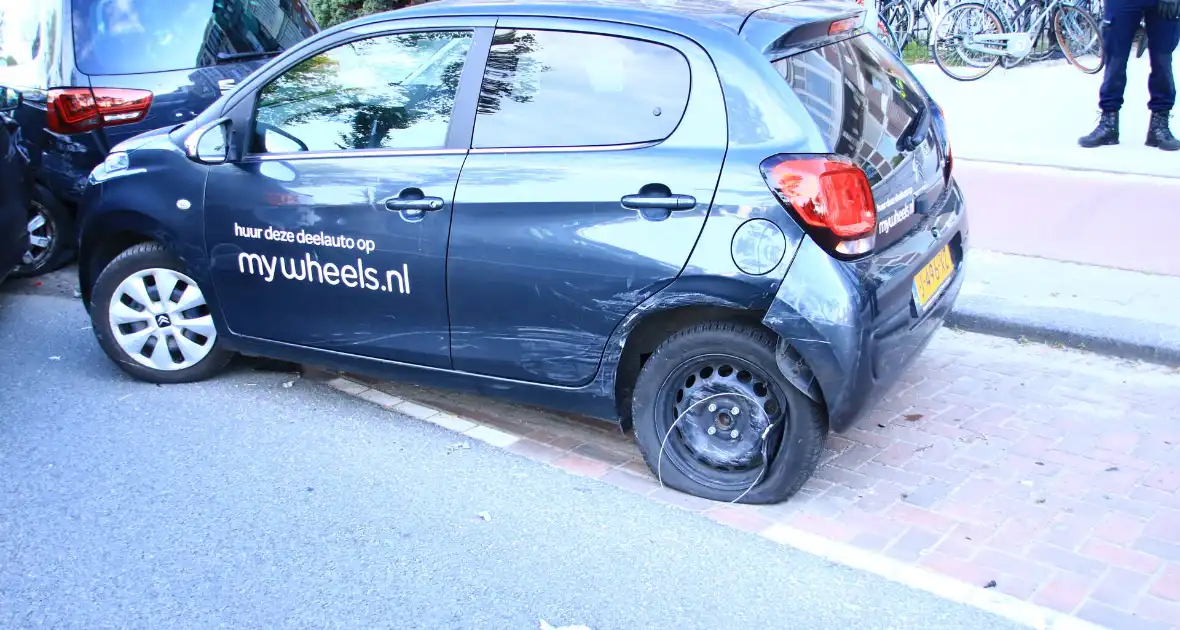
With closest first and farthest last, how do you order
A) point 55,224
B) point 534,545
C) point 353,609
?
point 353,609, point 534,545, point 55,224

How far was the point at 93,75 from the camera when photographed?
666cm

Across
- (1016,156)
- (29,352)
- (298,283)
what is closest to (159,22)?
(29,352)

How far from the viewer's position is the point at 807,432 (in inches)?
155

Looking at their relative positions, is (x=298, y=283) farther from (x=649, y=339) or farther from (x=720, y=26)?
(x=720, y=26)

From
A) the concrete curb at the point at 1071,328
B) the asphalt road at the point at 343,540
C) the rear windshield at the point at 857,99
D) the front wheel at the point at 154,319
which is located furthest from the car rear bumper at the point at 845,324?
the front wheel at the point at 154,319

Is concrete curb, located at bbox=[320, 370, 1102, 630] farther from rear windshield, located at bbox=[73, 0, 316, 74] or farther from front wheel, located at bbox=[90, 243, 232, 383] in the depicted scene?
rear windshield, located at bbox=[73, 0, 316, 74]

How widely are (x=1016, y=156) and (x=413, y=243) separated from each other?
4664 millimetres

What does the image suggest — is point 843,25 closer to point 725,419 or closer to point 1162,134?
point 725,419

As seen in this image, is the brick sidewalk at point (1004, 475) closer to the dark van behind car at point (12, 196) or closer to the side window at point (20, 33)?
the dark van behind car at point (12, 196)

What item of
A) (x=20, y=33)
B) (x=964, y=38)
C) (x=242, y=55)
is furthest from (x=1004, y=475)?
(x=964, y=38)

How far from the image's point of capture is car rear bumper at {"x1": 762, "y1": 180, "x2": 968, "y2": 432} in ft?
12.1

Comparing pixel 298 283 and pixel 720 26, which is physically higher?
pixel 720 26

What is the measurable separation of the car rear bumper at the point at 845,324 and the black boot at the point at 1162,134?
4.20 m

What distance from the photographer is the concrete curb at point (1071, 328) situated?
5492 millimetres
